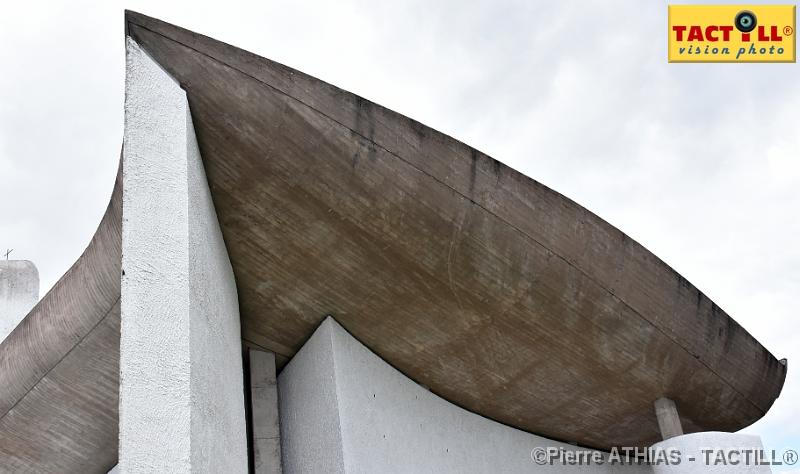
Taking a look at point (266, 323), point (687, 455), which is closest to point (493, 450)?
point (687, 455)

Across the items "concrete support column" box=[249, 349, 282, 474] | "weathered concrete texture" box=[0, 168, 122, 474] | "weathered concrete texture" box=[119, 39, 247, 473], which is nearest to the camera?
"weathered concrete texture" box=[119, 39, 247, 473]

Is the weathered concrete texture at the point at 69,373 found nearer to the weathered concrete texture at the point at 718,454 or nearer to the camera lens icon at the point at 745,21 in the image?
the weathered concrete texture at the point at 718,454

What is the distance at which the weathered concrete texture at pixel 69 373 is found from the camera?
24.9ft

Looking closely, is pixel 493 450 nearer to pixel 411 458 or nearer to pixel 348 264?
pixel 411 458

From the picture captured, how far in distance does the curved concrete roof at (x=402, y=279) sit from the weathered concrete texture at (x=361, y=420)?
21 cm

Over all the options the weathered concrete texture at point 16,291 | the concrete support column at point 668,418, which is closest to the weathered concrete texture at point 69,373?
the weathered concrete texture at point 16,291

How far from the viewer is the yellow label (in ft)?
31.8

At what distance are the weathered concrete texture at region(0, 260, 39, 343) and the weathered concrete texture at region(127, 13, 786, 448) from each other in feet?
25.4

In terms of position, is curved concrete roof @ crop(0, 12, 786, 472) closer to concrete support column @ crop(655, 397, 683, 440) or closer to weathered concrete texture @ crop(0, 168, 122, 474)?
weathered concrete texture @ crop(0, 168, 122, 474)

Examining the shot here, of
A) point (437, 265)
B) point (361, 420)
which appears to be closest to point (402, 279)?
point (437, 265)

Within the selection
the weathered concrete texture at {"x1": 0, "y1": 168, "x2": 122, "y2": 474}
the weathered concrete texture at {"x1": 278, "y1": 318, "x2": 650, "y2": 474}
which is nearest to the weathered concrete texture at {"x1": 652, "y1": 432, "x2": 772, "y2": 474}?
the weathered concrete texture at {"x1": 278, "y1": 318, "x2": 650, "y2": 474}

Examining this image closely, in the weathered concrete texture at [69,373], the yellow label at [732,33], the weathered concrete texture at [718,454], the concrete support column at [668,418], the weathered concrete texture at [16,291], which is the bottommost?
the weathered concrete texture at [718,454]

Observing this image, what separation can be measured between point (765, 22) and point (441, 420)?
6.14 meters

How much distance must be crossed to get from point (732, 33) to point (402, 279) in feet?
17.2
